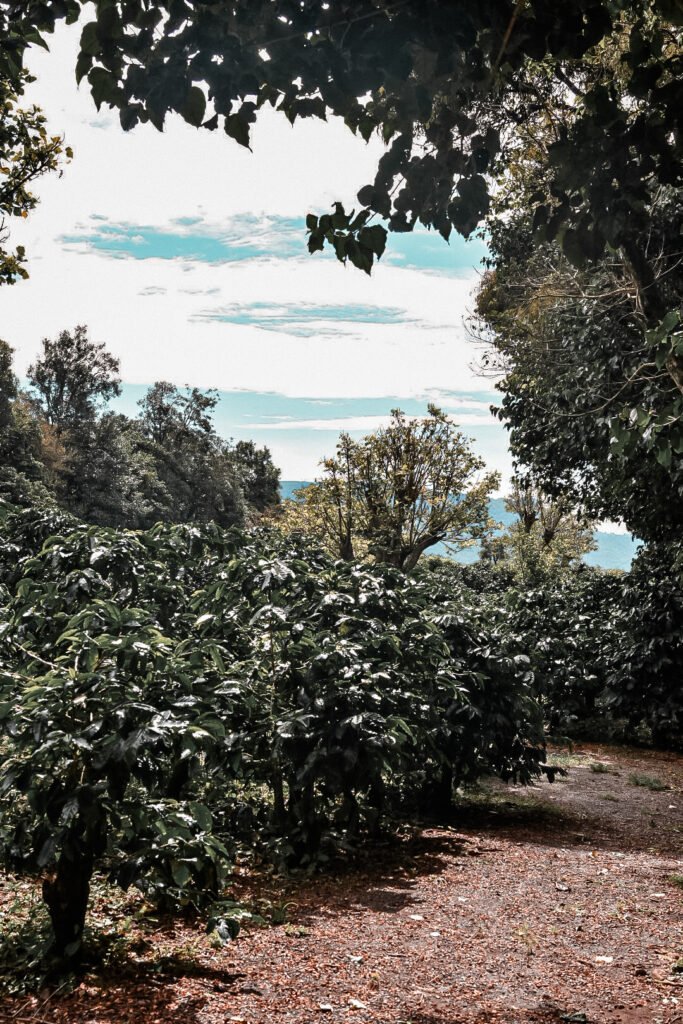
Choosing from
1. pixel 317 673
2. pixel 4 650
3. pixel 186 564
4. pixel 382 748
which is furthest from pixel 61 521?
pixel 382 748

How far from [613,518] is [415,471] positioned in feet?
19.8

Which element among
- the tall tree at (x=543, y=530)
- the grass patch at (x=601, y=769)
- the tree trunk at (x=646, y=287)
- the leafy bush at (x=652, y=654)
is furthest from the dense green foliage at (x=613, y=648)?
the tall tree at (x=543, y=530)

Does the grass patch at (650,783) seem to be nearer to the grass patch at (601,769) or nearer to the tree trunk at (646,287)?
the grass patch at (601,769)

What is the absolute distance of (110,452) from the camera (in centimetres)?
3531

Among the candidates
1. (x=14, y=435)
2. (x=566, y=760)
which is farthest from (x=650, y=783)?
(x=14, y=435)

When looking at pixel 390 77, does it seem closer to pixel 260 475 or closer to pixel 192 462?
pixel 192 462

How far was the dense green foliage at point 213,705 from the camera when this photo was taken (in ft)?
9.05

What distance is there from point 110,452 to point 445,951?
33.7m

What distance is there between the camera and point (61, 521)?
6297 millimetres

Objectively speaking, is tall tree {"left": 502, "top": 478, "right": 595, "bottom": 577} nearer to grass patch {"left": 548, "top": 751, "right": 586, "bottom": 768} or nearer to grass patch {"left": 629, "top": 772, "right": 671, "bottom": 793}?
grass patch {"left": 548, "top": 751, "right": 586, "bottom": 768}

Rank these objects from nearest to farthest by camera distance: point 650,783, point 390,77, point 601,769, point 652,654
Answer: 1. point 390,77
2. point 650,783
3. point 601,769
4. point 652,654

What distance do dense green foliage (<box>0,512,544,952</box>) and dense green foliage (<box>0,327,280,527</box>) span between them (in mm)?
20893

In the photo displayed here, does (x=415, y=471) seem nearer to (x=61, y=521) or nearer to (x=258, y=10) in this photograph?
(x=61, y=521)

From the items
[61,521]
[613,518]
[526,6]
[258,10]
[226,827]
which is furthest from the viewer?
[613,518]
